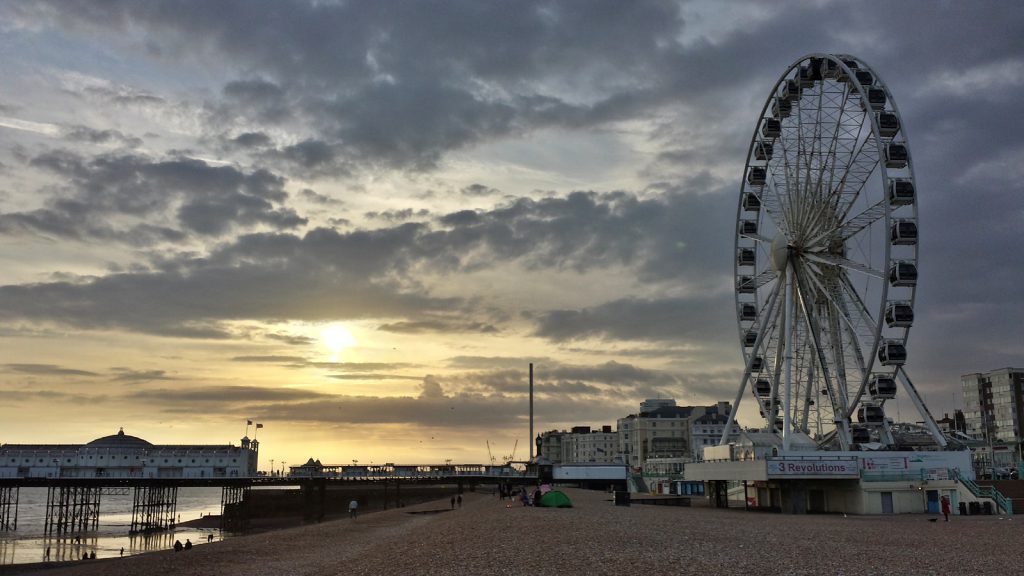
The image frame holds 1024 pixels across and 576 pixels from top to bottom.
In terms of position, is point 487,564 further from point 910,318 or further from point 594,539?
point 910,318

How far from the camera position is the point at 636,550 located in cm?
2658

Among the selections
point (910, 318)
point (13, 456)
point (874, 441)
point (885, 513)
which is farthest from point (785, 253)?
point (13, 456)

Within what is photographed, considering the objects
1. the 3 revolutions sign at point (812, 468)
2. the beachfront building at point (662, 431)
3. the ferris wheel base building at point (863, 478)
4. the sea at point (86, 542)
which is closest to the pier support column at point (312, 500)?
the sea at point (86, 542)

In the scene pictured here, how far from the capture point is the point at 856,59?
5512 cm

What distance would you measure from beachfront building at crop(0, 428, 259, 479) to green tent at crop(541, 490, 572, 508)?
63.8 metres

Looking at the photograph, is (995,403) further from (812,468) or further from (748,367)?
(812,468)

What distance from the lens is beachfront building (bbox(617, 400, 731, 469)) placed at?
530 ft

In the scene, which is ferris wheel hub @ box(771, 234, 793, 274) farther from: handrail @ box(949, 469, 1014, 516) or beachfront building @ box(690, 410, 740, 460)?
beachfront building @ box(690, 410, 740, 460)

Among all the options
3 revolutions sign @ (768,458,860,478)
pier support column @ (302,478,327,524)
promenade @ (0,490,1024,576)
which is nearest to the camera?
promenade @ (0,490,1024,576)

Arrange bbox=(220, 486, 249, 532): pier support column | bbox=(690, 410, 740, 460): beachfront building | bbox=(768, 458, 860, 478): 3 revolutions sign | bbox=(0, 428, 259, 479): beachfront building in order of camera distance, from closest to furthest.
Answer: bbox=(768, 458, 860, 478): 3 revolutions sign, bbox=(220, 486, 249, 532): pier support column, bbox=(0, 428, 259, 479): beachfront building, bbox=(690, 410, 740, 460): beachfront building

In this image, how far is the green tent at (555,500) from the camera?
50.2m

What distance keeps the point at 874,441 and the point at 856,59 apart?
25143mm

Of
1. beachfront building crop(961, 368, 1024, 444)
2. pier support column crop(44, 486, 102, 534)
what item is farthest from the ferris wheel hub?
beachfront building crop(961, 368, 1024, 444)

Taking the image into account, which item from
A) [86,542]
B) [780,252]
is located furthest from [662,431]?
[86,542]
